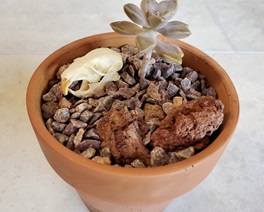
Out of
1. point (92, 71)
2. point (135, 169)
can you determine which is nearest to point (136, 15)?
point (92, 71)

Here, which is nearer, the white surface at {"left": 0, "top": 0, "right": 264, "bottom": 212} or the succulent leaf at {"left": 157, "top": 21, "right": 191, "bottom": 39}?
the succulent leaf at {"left": 157, "top": 21, "right": 191, "bottom": 39}

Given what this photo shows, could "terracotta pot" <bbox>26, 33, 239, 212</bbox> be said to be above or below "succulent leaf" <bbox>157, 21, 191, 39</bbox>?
below

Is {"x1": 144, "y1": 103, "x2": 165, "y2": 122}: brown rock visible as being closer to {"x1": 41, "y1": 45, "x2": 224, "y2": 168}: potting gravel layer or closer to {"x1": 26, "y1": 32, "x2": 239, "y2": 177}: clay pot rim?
{"x1": 41, "y1": 45, "x2": 224, "y2": 168}: potting gravel layer

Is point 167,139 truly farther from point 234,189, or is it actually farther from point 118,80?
point 234,189

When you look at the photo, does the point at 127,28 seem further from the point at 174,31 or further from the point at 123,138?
the point at 123,138

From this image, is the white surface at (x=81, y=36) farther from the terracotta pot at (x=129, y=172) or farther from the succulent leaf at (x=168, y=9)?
the succulent leaf at (x=168, y=9)

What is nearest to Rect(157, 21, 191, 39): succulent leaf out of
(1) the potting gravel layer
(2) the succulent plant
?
(2) the succulent plant

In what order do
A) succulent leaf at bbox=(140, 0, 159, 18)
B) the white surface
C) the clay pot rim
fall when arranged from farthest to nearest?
the white surface, succulent leaf at bbox=(140, 0, 159, 18), the clay pot rim

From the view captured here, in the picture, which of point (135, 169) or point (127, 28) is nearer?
point (135, 169)
